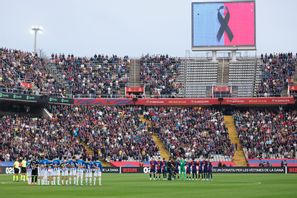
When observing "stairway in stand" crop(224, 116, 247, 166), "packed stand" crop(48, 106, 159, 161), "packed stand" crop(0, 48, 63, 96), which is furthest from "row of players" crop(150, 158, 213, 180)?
"packed stand" crop(0, 48, 63, 96)

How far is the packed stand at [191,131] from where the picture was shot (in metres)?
78.9

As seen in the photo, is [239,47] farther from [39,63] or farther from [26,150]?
[26,150]

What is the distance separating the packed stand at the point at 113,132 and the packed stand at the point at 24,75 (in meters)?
4.11

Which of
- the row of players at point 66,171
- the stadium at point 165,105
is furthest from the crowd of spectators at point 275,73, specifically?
the row of players at point 66,171

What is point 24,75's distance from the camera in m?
88.0

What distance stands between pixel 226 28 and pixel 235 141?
17926mm

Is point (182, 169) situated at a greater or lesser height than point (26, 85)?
lesser

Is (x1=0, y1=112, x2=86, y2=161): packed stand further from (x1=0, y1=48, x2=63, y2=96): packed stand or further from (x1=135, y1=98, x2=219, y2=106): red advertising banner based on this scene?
(x1=135, y1=98, x2=219, y2=106): red advertising banner

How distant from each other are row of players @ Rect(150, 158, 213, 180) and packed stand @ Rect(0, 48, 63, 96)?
27717 millimetres

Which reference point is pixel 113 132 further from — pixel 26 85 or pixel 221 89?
pixel 221 89

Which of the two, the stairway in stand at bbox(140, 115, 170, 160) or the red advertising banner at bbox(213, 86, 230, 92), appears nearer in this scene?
the stairway in stand at bbox(140, 115, 170, 160)

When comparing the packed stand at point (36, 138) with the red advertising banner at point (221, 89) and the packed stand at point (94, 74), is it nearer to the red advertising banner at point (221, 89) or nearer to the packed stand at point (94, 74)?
the packed stand at point (94, 74)

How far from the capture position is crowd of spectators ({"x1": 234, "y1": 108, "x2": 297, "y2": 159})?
78.5m

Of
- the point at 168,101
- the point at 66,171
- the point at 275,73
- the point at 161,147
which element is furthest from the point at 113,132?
the point at 66,171
